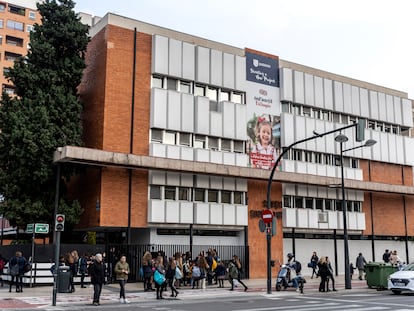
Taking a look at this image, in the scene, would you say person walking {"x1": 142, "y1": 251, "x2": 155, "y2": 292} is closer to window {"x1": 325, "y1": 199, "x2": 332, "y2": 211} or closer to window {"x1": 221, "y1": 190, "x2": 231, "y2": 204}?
window {"x1": 221, "y1": 190, "x2": 231, "y2": 204}

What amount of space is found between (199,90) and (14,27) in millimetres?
54196

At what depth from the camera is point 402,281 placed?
20.4 m

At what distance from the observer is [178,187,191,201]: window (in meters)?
Answer: 28.8

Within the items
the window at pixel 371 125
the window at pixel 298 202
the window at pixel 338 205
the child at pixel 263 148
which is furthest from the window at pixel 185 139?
the window at pixel 371 125

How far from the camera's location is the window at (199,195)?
2936 cm

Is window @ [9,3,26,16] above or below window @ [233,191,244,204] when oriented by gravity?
above

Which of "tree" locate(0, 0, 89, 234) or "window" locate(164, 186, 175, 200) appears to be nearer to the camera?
"tree" locate(0, 0, 89, 234)

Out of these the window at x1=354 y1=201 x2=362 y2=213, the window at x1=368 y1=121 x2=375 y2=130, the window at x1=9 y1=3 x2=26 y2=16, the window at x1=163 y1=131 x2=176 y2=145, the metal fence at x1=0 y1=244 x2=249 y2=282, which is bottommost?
the metal fence at x1=0 y1=244 x2=249 y2=282

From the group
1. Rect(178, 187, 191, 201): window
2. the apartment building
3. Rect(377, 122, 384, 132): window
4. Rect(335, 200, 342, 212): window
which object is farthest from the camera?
the apartment building

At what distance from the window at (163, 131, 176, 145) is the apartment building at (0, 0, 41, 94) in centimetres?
5150

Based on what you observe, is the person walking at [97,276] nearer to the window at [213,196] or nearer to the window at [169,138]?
the window at [169,138]

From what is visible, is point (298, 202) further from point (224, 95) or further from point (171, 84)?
point (171, 84)

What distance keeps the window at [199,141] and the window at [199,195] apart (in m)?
2.62

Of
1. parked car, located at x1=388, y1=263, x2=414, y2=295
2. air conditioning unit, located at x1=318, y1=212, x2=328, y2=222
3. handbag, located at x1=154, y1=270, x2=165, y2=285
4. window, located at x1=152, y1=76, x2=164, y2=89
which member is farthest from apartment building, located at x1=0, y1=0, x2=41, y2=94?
parked car, located at x1=388, y1=263, x2=414, y2=295
